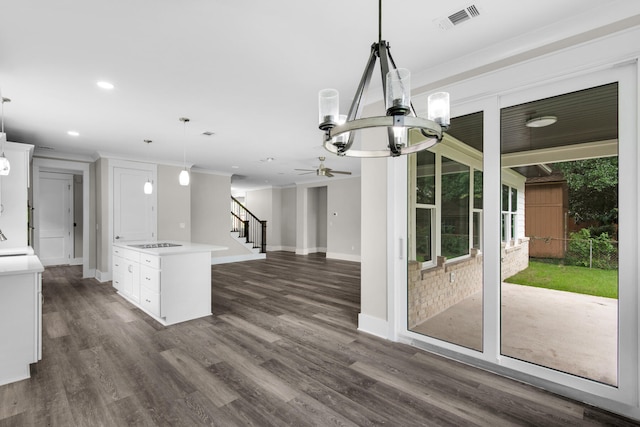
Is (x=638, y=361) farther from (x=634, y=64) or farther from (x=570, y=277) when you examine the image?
(x=634, y=64)

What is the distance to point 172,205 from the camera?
729cm

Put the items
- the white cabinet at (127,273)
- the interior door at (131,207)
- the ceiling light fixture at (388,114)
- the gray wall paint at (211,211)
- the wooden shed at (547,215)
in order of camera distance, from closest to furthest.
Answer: the ceiling light fixture at (388,114)
the wooden shed at (547,215)
the white cabinet at (127,273)
the interior door at (131,207)
the gray wall paint at (211,211)

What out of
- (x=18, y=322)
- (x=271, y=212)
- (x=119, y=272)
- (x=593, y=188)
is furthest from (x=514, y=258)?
(x=271, y=212)

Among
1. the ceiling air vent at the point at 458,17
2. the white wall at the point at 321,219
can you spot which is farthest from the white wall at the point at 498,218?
the white wall at the point at 321,219

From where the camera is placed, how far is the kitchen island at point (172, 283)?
3.87m

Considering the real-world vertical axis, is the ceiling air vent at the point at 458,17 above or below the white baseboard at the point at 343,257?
above

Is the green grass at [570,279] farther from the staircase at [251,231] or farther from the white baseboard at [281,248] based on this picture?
the white baseboard at [281,248]

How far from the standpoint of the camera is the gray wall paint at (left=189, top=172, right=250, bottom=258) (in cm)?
839

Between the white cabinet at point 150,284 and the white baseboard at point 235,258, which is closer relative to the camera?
the white cabinet at point 150,284

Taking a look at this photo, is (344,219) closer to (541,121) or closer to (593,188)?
(541,121)

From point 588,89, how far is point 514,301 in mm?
1707

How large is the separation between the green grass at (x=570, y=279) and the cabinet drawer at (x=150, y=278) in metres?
3.86

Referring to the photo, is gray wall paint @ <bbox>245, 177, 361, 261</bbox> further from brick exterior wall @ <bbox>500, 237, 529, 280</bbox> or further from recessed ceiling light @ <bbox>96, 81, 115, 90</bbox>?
recessed ceiling light @ <bbox>96, 81, 115, 90</bbox>

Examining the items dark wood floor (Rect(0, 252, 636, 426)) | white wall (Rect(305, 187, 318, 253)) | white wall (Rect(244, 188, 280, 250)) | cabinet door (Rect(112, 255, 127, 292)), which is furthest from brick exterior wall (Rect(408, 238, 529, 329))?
white wall (Rect(244, 188, 280, 250))
